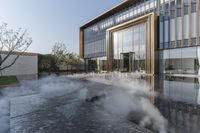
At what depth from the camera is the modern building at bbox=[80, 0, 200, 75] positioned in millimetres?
22844

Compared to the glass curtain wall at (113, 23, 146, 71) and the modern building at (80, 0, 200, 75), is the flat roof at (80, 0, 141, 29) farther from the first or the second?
the glass curtain wall at (113, 23, 146, 71)

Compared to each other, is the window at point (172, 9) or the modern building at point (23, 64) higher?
the window at point (172, 9)

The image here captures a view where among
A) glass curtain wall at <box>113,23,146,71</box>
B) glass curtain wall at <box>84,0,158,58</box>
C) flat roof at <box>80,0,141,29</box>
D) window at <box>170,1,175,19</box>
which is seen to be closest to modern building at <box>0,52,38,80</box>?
glass curtain wall at <box>84,0,158,58</box>

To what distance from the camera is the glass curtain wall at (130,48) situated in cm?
2853

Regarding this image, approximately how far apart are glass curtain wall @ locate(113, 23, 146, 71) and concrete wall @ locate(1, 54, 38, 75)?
1710 cm

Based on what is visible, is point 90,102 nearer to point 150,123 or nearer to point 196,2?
point 150,123

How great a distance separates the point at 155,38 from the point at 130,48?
6.05 m

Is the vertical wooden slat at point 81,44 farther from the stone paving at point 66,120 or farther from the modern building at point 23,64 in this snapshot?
the stone paving at point 66,120

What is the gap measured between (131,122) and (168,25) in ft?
75.9

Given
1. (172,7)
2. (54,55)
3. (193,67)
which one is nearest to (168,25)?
(172,7)

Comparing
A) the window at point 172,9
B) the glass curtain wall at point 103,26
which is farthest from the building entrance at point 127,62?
the window at point 172,9

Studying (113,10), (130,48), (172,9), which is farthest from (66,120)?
(113,10)

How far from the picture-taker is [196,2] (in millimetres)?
22109

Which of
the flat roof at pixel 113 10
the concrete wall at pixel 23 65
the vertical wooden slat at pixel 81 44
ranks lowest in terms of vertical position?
the concrete wall at pixel 23 65
